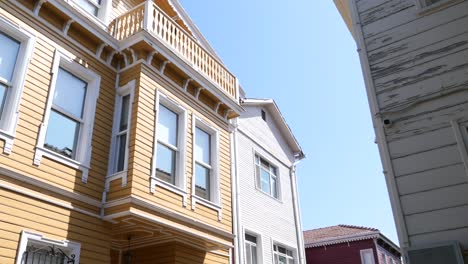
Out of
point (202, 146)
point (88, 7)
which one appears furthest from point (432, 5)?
point (88, 7)

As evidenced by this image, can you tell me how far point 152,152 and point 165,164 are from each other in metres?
0.72

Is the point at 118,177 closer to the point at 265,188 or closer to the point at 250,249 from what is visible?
the point at 250,249

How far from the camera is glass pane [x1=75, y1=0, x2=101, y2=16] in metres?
9.98

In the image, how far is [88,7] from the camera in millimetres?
10180

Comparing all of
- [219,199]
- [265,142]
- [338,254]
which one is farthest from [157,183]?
[338,254]

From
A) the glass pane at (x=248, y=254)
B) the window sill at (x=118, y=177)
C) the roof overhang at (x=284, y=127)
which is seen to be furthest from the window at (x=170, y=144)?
the roof overhang at (x=284, y=127)

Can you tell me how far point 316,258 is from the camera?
27547 millimetres

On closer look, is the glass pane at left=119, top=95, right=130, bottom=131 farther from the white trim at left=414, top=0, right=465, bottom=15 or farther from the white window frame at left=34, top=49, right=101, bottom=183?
the white trim at left=414, top=0, right=465, bottom=15

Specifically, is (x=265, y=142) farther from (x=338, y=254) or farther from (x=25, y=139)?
(x=338, y=254)

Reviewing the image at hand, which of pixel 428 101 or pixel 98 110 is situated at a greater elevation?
pixel 98 110

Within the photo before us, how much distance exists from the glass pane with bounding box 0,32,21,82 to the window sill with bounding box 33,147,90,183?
1.38 m

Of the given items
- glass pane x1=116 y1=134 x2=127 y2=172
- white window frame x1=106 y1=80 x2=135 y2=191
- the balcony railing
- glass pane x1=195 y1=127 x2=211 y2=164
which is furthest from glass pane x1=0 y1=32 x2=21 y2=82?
glass pane x1=195 y1=127 x2=211 y2=164

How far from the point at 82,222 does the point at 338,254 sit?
22.3 m

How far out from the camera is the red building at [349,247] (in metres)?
26.0
